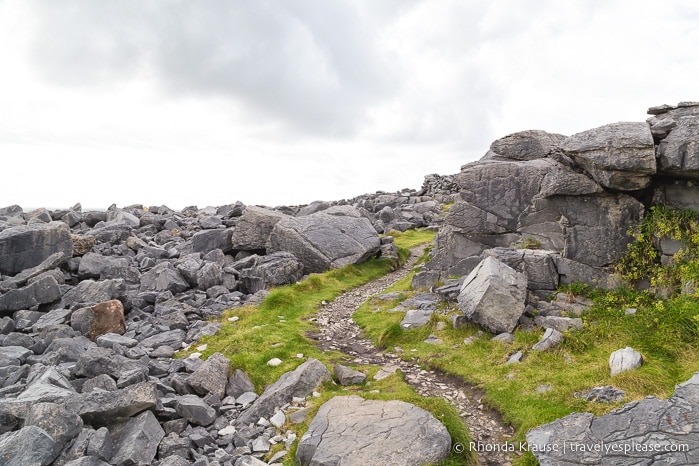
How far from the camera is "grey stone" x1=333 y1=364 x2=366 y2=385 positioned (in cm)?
1673

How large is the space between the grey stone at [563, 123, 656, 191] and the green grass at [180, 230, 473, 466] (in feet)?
41.5

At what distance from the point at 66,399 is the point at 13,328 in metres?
12.3

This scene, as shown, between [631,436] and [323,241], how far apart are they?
28511mm

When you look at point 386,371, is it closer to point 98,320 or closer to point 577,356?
point 577,356

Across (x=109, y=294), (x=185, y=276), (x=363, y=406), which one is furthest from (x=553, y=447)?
(x=185, y=276)

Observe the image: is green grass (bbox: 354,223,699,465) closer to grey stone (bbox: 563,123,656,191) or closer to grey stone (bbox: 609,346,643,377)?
grey stone (bbox: 609,346,643,377)

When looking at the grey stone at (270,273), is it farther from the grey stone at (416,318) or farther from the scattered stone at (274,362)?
the scattered stone at (274,362)

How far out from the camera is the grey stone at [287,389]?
15148 mm

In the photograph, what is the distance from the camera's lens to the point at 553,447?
10594 mm

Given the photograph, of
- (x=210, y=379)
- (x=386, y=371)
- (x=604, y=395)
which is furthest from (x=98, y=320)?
(x=604, y=395)

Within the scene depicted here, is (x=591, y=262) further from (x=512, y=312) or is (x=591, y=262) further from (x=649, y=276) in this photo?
(x=512, y=312)

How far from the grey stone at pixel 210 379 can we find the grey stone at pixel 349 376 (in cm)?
420

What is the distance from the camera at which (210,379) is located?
A: 54.7 feet

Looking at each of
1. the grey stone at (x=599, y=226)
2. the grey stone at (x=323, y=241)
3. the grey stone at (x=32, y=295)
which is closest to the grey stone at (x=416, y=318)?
the grey stone at (x=599, y=226)
